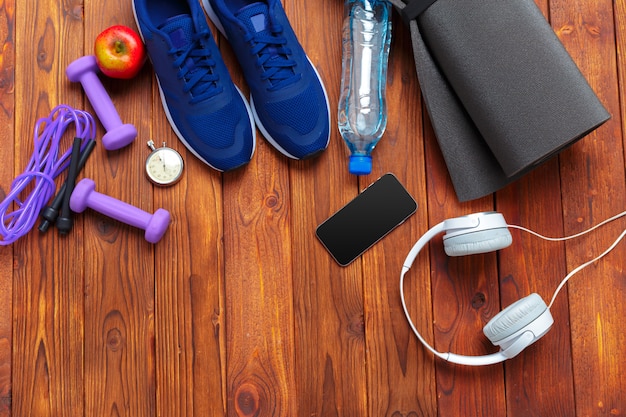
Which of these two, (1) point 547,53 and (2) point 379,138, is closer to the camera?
(1) point 547,53

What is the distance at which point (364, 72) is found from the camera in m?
1.02

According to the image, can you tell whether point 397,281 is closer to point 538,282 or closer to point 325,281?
point 325,281

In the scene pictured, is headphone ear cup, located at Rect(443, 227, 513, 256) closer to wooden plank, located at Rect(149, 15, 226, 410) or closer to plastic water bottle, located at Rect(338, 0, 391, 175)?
plastic water bottle, located at Rect(338, 0, 391, 175)

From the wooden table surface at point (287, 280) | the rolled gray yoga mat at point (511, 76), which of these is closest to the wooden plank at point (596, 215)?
the wooden table surface at point (287, 280)

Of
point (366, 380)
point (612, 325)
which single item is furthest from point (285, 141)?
point (612, 325)

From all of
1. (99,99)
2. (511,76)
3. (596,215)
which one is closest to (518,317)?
(596,215)

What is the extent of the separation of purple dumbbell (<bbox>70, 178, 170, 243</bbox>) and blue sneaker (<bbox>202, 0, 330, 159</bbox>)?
258 millimetres

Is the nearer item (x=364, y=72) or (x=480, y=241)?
(x=480, y=241)

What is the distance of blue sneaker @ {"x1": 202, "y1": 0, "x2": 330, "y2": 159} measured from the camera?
969mm

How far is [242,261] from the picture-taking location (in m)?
1.00

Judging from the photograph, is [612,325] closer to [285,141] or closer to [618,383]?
[618,383]

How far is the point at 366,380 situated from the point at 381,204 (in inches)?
12.6

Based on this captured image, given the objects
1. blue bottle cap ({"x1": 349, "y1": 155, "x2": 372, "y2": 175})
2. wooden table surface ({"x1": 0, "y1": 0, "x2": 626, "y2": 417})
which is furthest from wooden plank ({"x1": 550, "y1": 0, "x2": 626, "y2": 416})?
blue bottle cap ({"x1": 349, "y1": 155, "x2": 372, "y2": 175})

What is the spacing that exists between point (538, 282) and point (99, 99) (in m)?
0.87
